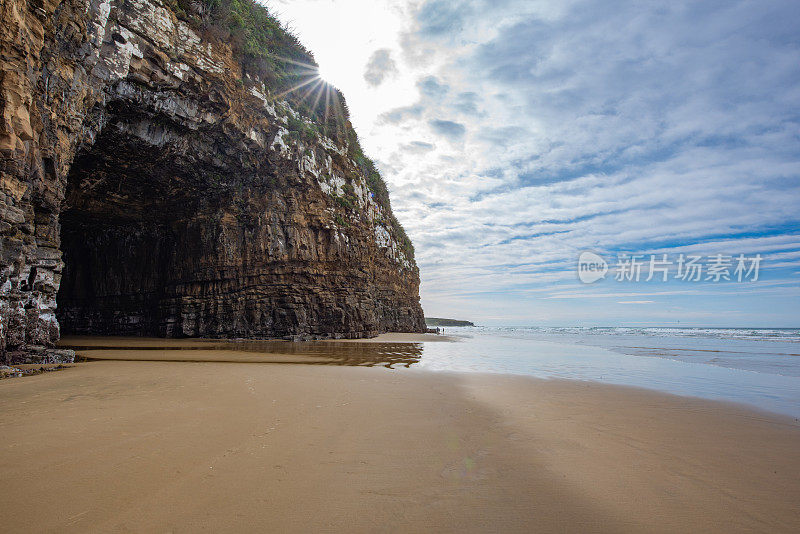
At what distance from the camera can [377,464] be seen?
2902mm

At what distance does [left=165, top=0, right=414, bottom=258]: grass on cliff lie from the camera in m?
16.0

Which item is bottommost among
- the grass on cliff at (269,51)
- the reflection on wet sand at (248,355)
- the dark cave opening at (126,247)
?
the reflection on wet sand at (248,355)

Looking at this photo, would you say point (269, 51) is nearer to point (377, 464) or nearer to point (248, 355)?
point (248, 355)

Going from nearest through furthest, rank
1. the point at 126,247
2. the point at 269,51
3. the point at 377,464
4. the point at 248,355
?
the point at 377,464 < the point at 248,355 < the point at 269,51 < the point at 126,247

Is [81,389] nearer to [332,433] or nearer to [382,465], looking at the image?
[332,433]

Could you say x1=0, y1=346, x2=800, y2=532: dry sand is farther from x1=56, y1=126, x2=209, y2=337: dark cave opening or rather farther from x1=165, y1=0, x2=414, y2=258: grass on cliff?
x1=165, y1=0, x2=414, y2=258: grass on cliff

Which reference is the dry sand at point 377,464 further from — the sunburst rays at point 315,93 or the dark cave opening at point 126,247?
the sunburst rays at point 315,93

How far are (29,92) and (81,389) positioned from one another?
678 cm

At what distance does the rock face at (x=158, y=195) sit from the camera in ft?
26.6

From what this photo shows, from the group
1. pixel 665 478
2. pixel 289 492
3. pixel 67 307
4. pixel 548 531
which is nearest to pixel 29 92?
pixel 289 492

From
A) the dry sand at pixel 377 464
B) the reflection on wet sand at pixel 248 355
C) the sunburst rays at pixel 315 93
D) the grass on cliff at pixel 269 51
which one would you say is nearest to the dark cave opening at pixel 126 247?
the grass on cliff at pixel 269 51

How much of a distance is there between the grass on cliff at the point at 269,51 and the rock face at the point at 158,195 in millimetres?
651

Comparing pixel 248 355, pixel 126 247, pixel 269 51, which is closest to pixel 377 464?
pixel 248 355

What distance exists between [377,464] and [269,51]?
77.8 feet
